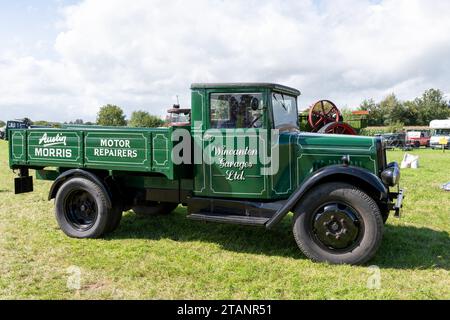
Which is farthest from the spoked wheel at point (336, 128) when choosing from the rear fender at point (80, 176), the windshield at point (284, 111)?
the rear fender at point (80, 176)

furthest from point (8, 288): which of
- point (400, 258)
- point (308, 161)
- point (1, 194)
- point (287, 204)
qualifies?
point (1, 194)

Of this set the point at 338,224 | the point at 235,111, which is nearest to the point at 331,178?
the point at 338,224

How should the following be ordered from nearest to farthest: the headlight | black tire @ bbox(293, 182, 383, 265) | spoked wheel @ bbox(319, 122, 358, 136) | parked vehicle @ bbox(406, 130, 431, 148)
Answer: black tire @ bbox(293, 182, 383, 265), the headlight, spoked wheel @ bbox(319, 122, 358, 136), parked vehicle @ bbox(406, 130, 431, 148)

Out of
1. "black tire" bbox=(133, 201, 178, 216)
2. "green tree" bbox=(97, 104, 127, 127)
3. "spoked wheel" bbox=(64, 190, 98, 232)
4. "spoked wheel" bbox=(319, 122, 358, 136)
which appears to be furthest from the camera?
"green tree" bbox=(97, 104, 127, 127)

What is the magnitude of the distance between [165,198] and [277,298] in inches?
89.3

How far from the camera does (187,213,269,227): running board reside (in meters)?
4.62

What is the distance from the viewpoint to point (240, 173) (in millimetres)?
4910

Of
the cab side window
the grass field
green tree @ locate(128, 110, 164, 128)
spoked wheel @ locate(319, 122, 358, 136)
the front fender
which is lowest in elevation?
the grass field

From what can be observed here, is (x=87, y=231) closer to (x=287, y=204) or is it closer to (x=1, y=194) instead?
(x=287, y=204)

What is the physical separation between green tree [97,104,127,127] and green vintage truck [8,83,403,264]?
56.0 meters

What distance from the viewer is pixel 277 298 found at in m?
3.64

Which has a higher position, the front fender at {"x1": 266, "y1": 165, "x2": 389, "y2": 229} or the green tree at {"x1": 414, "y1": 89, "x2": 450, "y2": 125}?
the green tree at {"x1": 414, "y1": 89, "x2": 450, "y2": 125}

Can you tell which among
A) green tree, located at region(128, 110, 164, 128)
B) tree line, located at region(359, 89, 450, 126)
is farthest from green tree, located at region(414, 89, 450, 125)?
green tree, located at region(128, 110, 164, 128)

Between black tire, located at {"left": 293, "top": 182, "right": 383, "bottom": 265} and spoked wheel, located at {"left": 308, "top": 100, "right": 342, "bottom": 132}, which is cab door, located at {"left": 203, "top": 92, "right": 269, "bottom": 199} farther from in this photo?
spoked wheel, located at {"left": 308, "top": 100, "right": 342, "bottom": 132}
